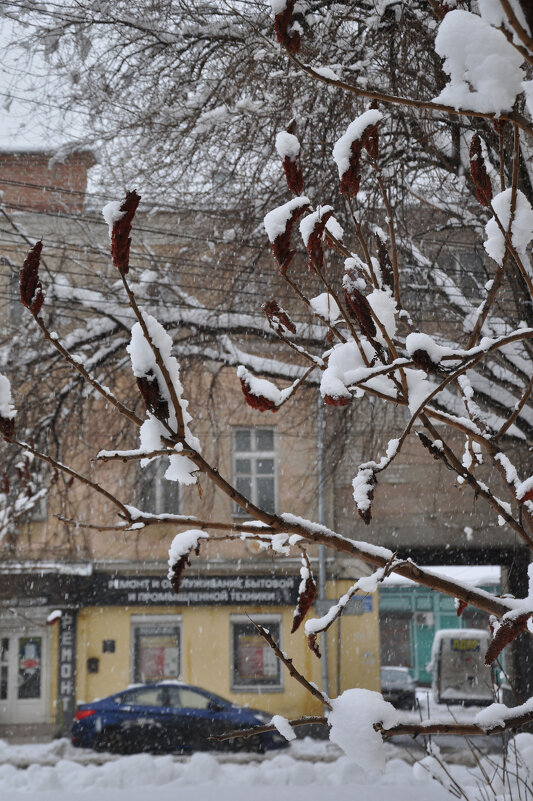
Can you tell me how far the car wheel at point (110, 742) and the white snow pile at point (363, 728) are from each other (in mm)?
13750

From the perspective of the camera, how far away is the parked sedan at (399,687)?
1973 centimetres

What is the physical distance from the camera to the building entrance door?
58.8 ft

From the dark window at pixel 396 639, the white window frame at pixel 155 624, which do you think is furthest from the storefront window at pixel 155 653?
the dark window at pixel 396 639

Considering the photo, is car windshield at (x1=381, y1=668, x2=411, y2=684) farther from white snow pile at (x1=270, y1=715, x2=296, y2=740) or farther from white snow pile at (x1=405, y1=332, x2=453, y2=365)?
white snow pile at (x1=405, y1=332, x2=453, y2=365)

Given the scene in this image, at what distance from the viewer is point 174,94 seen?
245 inches

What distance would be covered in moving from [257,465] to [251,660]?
3.94 m

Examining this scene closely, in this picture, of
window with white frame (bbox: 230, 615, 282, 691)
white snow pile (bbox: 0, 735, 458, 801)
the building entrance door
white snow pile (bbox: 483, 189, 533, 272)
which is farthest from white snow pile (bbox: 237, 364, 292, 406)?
the building entrance door

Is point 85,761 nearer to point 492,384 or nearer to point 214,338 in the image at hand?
point 214,338

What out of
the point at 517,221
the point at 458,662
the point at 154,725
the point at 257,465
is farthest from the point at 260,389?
the point at 458,662

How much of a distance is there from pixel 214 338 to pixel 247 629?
38.1ft

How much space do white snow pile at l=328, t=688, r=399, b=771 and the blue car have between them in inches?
521

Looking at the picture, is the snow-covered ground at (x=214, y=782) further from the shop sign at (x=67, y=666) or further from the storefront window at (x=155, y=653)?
the storefront window at (x=155, y=653)

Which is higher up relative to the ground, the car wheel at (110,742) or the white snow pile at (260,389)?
the white snow pile at (260,389)

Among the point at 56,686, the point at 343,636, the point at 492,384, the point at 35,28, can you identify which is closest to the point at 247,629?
the point at 343,636
